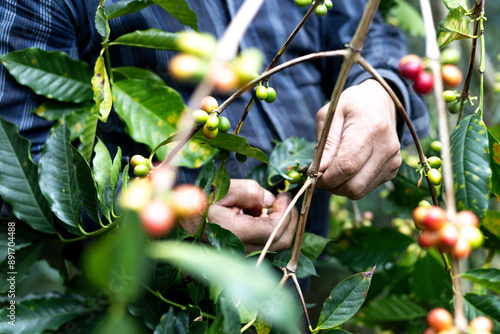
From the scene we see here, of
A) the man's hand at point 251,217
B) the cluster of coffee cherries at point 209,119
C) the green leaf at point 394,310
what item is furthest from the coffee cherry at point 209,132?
the green leaf at point 394,310


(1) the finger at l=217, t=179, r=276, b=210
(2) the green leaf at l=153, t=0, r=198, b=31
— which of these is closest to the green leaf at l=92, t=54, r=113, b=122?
(2) the green leaf at l=153, t=0, r=198, b=31

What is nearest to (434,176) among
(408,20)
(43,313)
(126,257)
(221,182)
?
(221,182)

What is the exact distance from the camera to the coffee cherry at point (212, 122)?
406mm

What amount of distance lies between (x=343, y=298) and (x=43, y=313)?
1.54 ft

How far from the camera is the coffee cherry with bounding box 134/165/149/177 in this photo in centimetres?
42

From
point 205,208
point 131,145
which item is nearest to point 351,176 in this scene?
point 205,208

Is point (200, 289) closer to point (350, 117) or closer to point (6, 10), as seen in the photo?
point (350, 117)

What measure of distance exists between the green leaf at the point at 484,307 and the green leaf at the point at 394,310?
40 cm

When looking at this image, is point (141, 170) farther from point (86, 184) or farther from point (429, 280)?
point (429, 280)

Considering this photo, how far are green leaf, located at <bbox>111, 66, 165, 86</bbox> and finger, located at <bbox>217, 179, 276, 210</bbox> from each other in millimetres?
240

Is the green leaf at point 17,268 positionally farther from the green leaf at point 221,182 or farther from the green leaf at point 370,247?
the green leaf at point 370,247

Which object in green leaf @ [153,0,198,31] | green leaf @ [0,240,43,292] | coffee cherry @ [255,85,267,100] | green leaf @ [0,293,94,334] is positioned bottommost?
green leaf @ [0,293,94,334]

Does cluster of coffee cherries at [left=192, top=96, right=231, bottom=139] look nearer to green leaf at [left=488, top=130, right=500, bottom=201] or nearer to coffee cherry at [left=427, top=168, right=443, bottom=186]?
coffee cherry at [left=427, top=168, right=443, bottom=186]

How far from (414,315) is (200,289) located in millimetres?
608
